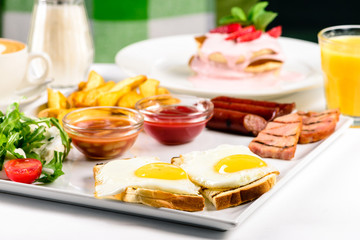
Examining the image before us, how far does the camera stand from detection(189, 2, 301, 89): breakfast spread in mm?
3240

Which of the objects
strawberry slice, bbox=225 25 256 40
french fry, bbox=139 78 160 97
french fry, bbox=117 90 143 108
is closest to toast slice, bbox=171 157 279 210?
french fry, bbox=117 90 143 108

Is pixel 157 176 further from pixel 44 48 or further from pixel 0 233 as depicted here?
pixel 44 48

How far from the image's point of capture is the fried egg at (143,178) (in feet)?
5.57

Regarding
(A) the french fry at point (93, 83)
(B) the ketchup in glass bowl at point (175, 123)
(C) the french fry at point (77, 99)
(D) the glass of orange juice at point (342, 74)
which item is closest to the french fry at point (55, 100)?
(C) the french fry at point (77, 99)

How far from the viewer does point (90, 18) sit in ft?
20.3

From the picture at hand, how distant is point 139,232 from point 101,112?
33.0 inches

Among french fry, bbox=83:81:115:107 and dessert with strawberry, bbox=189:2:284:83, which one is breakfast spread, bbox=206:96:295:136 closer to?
french fry, bbox=83:81:115:107

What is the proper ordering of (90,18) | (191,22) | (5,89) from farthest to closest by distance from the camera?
(191,22) < (90,18) < (5,89)

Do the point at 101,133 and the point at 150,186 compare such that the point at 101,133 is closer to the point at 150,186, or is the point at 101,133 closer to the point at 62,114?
the point at 62,114

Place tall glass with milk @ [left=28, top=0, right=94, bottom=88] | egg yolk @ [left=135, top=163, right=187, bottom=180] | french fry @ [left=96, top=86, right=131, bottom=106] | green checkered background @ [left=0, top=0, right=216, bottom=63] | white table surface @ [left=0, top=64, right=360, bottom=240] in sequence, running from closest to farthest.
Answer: white table surface @ [left=0, top=64, right=360, bottom=240] → egg yolk @ [left=135, top=163, right=187, bottom=180] → french fry @ [left=96, top=86, right=131, bottom=106] → tall glass with milk @ [left=28, top=0, right=94, bottom=88] → green checkered background @ [left=0, top=0, right=216, bottom=63]

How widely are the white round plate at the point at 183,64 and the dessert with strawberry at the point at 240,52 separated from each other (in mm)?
148

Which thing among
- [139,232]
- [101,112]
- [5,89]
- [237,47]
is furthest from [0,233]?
[237,47]

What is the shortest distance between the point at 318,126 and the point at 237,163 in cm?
67

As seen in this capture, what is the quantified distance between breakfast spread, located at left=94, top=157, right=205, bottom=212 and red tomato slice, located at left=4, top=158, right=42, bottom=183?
0.66ft
